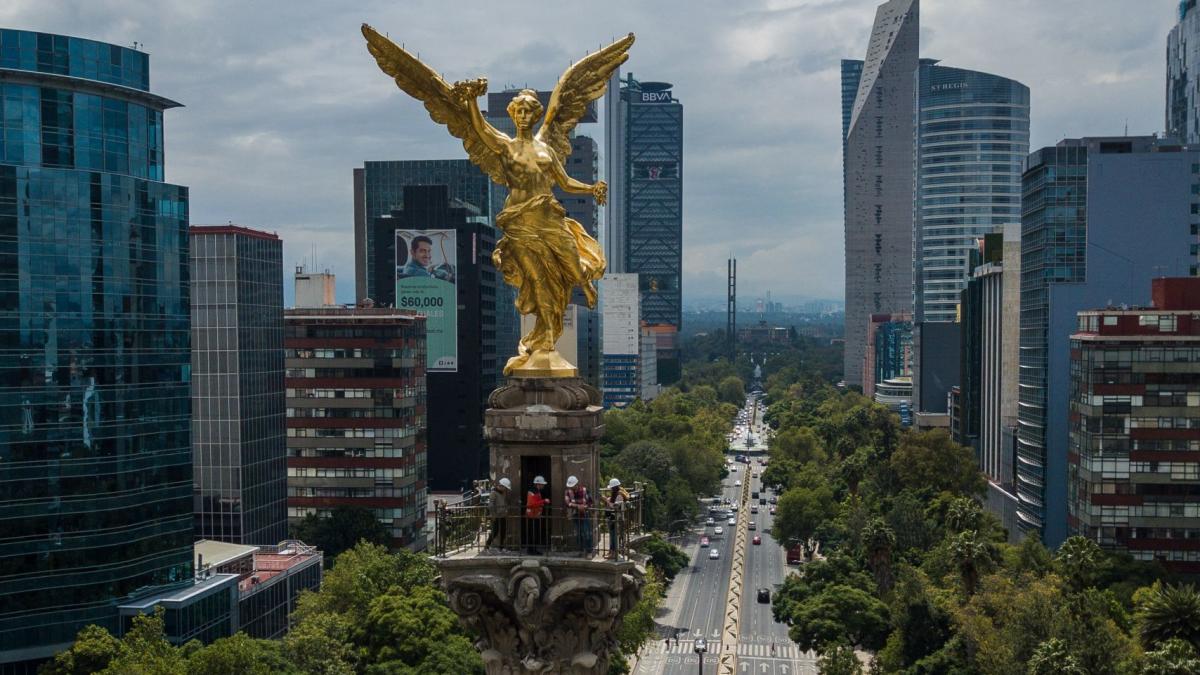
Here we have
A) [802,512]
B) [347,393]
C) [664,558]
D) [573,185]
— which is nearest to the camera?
→ [573,185]

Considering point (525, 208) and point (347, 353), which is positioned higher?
point (525, 208)

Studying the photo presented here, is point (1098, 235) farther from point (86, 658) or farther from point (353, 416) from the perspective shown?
point (86, 658)

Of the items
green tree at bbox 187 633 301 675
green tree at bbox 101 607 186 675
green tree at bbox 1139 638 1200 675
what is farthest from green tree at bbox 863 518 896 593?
green tree at bbox 101 607 186 675

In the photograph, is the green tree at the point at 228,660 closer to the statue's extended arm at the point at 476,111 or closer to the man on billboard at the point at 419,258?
the statue's extended arm at the point at 476,111

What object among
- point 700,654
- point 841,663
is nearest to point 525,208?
point 841,663

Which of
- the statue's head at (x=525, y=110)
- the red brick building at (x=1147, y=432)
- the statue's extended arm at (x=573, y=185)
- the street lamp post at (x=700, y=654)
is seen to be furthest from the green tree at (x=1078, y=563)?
the statue's head at (x=525, y=110)

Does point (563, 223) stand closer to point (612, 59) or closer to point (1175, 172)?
point (612, 59)

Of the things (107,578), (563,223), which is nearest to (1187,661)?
(563,223)

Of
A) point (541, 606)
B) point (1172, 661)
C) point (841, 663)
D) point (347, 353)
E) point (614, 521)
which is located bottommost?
point (841, 663)
